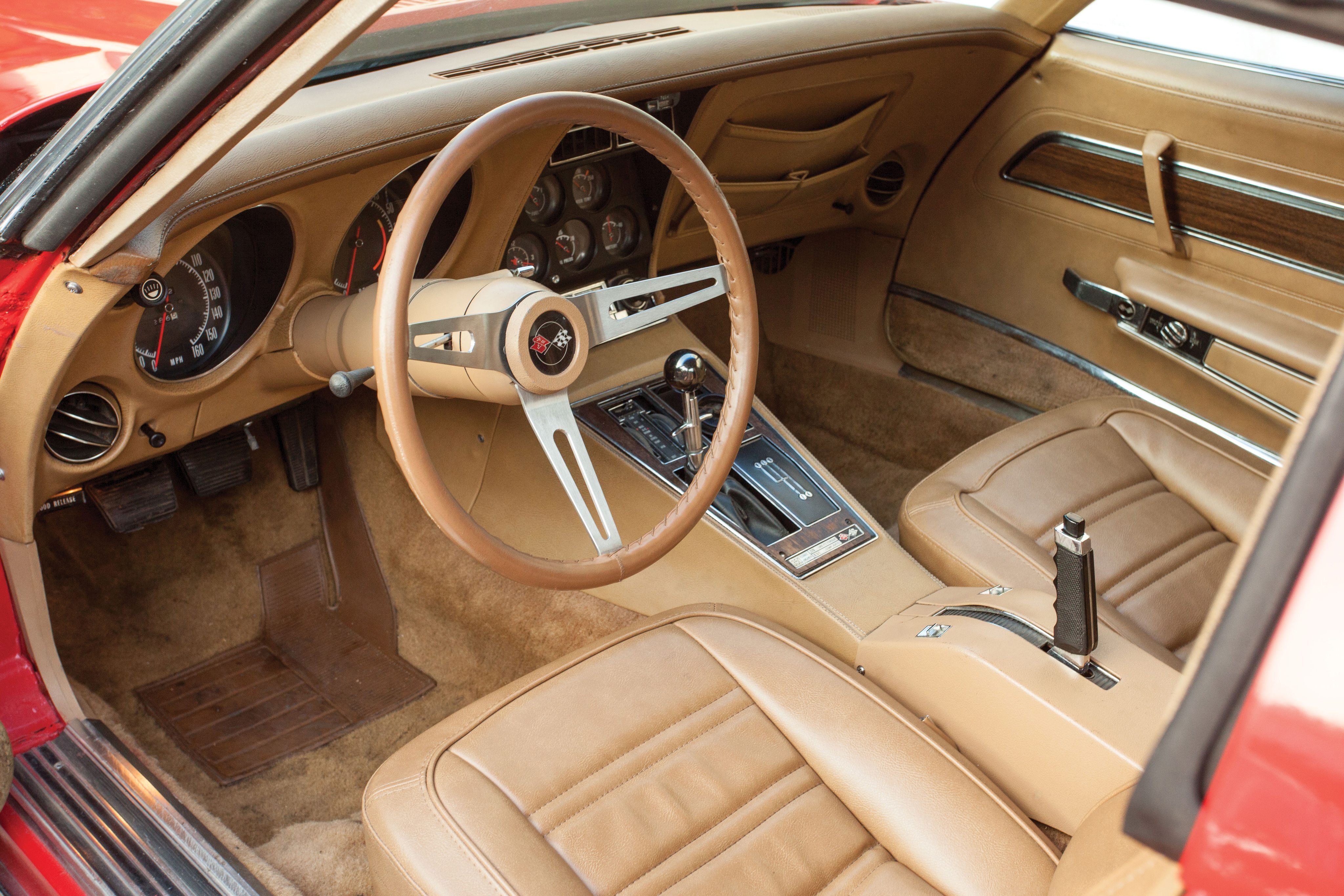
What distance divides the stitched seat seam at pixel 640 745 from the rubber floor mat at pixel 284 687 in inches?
37.4

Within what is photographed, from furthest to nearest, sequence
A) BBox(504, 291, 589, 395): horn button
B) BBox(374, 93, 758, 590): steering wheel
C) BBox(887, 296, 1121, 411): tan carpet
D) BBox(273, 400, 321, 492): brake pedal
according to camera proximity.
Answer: BBox(887, 296, 1121, 411): tan carpet → BBox(273, 400, 321, 492): brake pedal → BBox(504, 291, 589, 395): horn button → BBox(374, 93, 758, 590): steering wheel

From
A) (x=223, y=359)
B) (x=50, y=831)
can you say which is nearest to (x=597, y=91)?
(x=223, y=359)

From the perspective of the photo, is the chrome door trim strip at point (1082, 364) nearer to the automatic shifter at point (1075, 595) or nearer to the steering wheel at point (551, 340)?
the automatic shifter at point (1075, 595)

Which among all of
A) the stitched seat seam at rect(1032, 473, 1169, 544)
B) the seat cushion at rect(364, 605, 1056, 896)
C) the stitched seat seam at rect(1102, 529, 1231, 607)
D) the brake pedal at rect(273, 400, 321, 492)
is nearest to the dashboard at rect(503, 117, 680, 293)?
the brake pedal at rect(273, 400, 321, 492)

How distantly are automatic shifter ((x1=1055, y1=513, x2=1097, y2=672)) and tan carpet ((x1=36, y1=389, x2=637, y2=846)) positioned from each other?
0.86m

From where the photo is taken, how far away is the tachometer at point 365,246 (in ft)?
5.48

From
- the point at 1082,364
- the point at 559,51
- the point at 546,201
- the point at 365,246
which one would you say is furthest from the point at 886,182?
the point at 365,246

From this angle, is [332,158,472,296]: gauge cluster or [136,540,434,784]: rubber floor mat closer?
[332,158,472,296]: gauge cluster

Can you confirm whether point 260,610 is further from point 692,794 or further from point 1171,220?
point 1171,220

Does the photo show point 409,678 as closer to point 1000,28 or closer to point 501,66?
point 501,66

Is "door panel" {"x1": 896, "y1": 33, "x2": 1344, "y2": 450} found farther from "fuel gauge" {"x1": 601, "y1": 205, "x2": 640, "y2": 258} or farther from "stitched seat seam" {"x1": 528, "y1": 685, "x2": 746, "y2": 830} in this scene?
"stitched seat seam" {"x1": 528, "y1": 685, "x2": 746, "y2": 830}

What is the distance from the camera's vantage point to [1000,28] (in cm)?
214

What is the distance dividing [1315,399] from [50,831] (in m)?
1.49

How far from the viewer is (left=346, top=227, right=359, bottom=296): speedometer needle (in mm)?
1690
